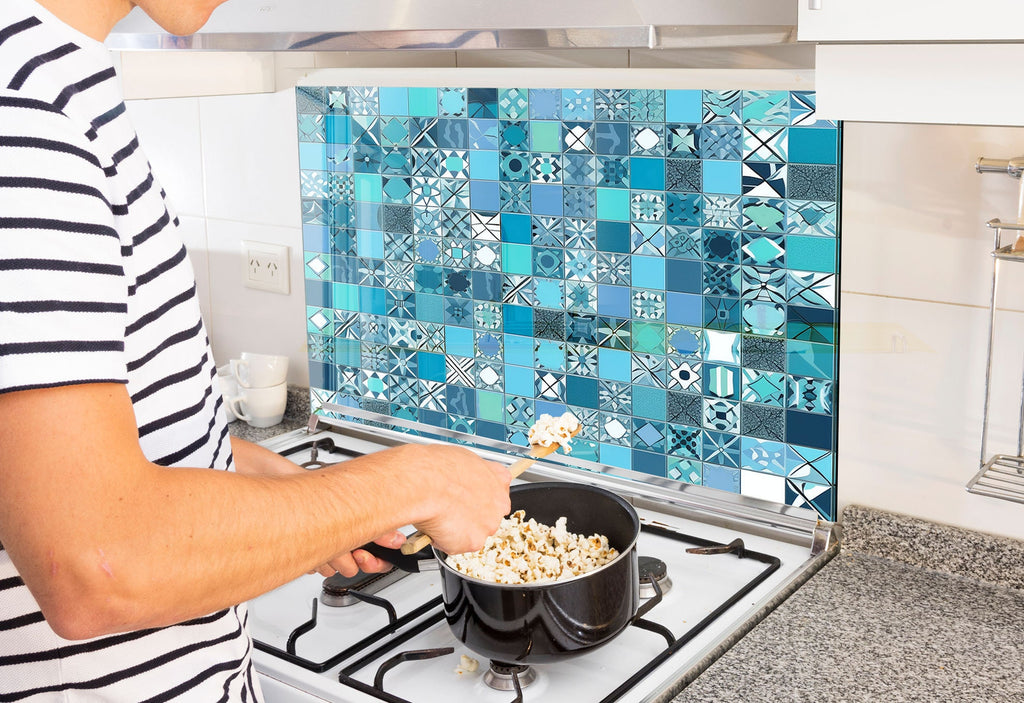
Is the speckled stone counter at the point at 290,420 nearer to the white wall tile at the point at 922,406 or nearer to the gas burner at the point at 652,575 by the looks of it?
the gas burner at the point at 652,575

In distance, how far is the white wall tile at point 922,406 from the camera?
1198mm

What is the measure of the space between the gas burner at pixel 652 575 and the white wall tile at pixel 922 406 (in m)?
0.26

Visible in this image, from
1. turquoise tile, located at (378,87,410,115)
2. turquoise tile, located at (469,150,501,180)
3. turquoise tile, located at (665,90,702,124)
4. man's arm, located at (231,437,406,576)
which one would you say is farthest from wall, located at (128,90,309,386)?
man's arm, located at (231,437,406,576)

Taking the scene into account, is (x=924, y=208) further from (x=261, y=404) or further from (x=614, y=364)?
(x=261, y=404)

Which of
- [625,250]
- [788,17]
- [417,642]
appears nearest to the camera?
[788,17]

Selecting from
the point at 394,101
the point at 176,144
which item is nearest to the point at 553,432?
the point at 394,101

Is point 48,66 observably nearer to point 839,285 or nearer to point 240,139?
point 839,285

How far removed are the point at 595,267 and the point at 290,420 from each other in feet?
2.33

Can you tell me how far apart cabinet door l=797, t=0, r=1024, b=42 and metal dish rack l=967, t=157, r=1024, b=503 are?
1.13 feet

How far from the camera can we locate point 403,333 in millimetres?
1678

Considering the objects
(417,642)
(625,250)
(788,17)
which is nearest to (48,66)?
(788,17)

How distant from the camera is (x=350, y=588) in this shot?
1.27 m

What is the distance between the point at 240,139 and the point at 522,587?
111 centimetres

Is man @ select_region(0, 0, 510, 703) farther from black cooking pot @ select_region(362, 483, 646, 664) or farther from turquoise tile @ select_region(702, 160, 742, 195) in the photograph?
turquoise tile @ select_region(702, 160, 742, 195)
